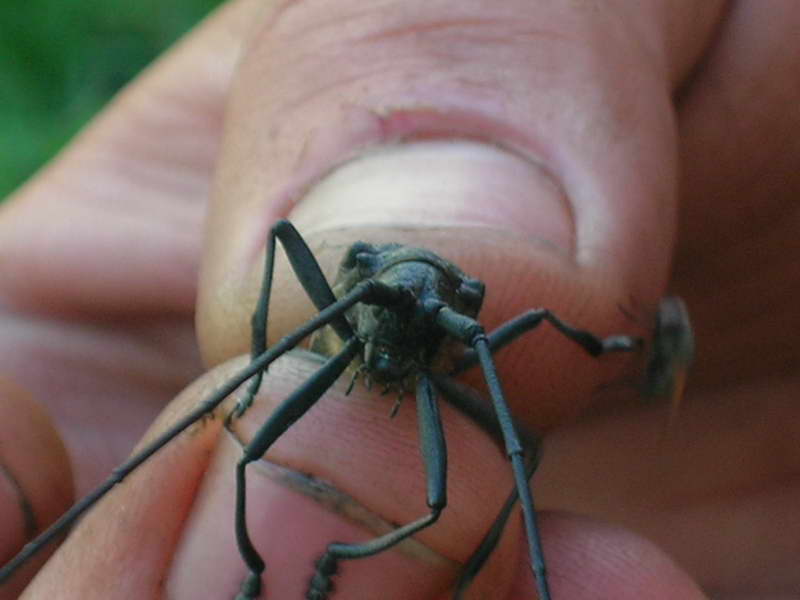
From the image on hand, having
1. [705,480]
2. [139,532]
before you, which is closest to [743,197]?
[705,480]

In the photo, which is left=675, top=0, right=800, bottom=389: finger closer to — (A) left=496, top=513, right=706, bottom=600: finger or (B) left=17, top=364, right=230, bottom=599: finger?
(A) left=496, top=513, right=706, bottom=600: finger

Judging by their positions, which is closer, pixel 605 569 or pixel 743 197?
pixel 605 569

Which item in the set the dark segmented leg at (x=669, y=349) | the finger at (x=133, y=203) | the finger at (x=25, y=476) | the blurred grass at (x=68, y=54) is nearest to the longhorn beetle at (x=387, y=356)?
the dark segmented leg at (x=669, y=349)

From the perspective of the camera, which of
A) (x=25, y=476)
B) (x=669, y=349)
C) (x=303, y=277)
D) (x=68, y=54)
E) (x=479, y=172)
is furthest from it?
(x=68, y=54)

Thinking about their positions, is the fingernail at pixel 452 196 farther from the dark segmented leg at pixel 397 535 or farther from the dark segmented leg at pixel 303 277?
the dark segmented leg at pixel 397 535

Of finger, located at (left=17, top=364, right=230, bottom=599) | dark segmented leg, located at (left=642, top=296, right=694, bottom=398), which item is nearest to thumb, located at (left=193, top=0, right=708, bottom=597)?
finger, located at (left=17, top=364, right=230, bottom=599)

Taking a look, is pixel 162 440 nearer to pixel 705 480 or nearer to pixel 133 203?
pixel 133 203
